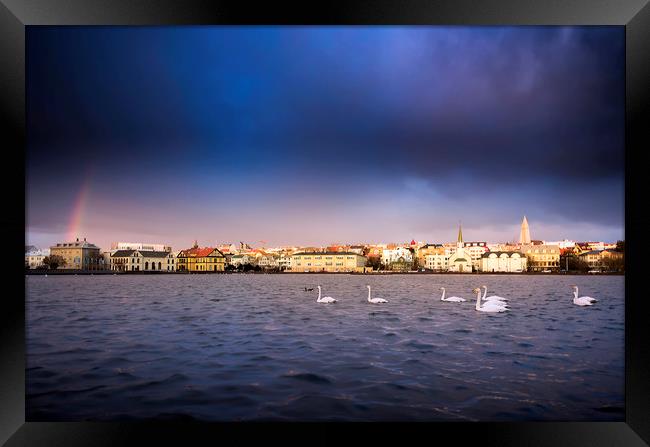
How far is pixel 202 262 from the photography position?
208 ft

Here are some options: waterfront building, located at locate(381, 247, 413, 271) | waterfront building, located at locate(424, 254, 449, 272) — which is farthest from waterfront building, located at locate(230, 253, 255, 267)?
waterfront building, located at locate(424, 254, 449, 272)

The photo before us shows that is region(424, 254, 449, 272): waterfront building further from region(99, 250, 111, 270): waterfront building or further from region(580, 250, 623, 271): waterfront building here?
region(99, 250, 111, 270): waterfront building

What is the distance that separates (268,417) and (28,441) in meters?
1.50

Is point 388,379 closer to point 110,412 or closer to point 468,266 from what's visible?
point 110,412

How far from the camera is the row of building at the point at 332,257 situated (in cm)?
5612

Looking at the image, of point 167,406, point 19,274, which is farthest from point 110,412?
point 19,274

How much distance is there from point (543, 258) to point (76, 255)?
58.7 metres

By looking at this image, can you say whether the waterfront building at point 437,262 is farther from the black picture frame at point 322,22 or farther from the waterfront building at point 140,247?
the black picture frame at point 322,22

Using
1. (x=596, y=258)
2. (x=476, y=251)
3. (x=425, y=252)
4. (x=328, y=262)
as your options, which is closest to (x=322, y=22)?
(x=596, y=258)

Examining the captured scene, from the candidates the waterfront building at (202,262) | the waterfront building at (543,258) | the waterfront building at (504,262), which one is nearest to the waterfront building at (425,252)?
the waterfront building at (504,262)

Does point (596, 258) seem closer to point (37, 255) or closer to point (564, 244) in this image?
point (564, 244)

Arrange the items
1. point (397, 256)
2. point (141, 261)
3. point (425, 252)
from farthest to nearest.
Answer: point (425, 252)
point (397, 256)
point (141, 261)

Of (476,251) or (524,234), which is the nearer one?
(524,234)

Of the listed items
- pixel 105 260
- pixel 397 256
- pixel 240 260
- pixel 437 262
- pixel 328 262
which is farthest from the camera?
pixel 240 260
